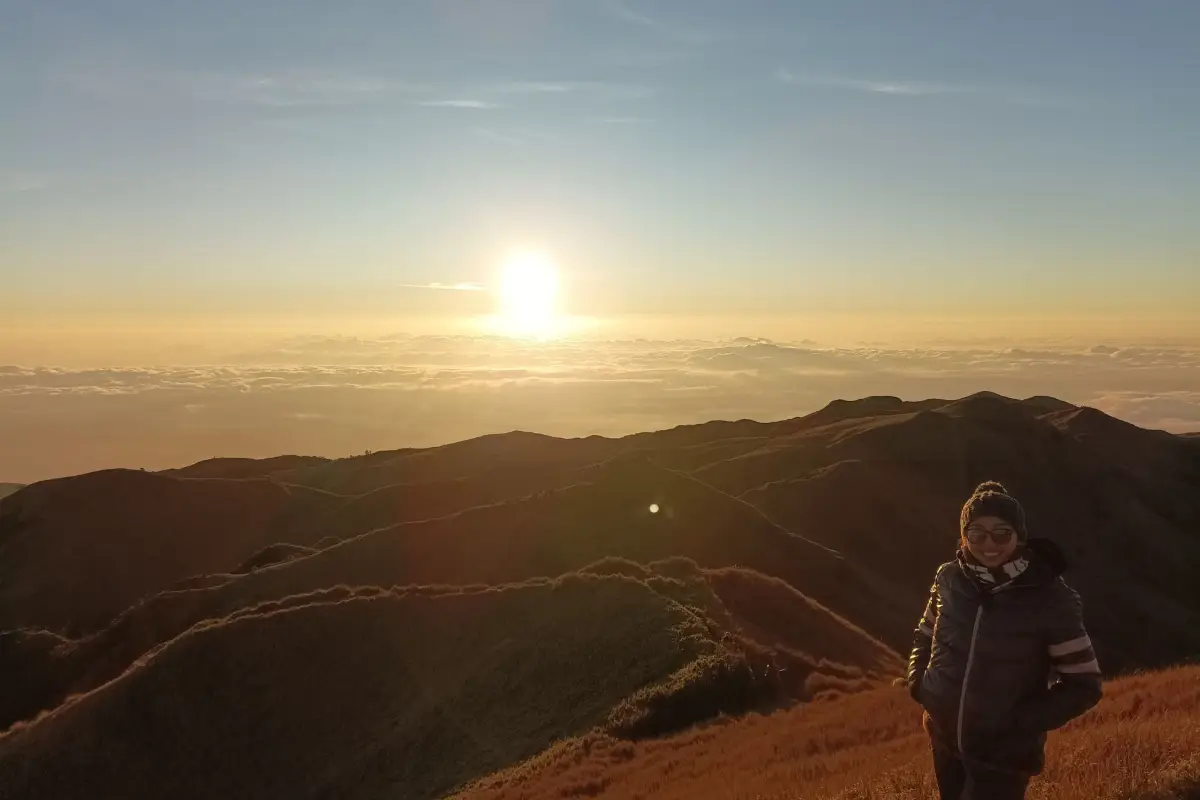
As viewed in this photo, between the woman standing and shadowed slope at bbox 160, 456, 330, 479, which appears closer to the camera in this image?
the woman standing

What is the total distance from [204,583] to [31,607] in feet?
94.1

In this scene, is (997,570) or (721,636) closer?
(997,570)

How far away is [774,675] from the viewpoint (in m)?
24.8

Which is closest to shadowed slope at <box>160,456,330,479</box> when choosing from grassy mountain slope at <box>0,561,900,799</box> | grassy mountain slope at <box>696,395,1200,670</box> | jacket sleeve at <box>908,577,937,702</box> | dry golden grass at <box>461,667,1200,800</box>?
grassy mountain slope at <box>696,395,1200,670</box>

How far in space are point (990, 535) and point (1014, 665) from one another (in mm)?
926

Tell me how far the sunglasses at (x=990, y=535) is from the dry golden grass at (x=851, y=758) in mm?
3147

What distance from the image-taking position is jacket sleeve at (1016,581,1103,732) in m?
5.94

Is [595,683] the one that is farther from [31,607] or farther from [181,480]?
[181,480]

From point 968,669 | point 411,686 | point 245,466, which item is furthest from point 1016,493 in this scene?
point 245,466

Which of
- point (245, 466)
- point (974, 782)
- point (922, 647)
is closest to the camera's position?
point (974, 782)

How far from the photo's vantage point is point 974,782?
642cm

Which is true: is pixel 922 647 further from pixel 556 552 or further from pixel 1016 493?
pixel 1016 493

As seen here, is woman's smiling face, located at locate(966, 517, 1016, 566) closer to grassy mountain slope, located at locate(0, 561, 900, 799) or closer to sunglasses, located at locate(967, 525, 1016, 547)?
sunglasses, located at locate(967, 525, 1016, 547)

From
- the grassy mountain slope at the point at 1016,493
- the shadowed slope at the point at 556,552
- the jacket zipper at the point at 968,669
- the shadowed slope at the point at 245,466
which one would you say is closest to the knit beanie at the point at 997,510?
the jacket zipper at the point at 968,669
